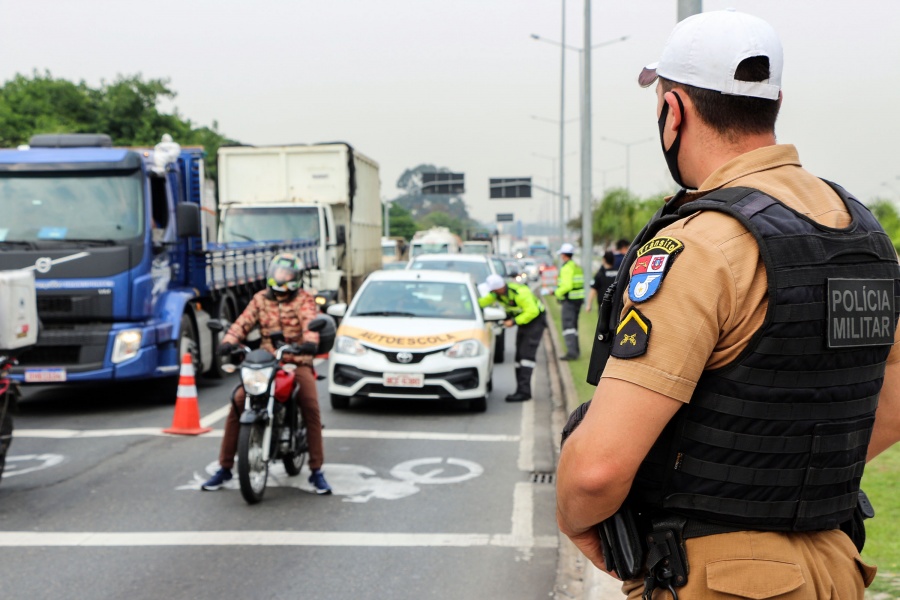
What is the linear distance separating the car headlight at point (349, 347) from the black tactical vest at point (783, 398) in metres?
10.2

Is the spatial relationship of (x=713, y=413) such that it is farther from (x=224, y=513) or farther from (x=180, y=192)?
(x=180, y=192)

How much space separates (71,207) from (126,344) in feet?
5.77

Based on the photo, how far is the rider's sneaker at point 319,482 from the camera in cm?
808

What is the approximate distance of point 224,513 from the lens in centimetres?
743

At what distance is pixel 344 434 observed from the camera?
10773mm

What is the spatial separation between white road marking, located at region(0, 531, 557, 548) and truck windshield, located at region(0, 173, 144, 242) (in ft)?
19.3

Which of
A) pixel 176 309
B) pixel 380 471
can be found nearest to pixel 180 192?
pixel 176 309

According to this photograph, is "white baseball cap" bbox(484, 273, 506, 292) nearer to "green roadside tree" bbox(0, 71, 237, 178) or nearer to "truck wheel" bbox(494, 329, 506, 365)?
"truck wheel" bbox(494, 329, 506, 365)

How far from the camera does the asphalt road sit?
5895 mm

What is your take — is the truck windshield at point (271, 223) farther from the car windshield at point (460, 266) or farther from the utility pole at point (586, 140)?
the utility pole at point (586, 140)

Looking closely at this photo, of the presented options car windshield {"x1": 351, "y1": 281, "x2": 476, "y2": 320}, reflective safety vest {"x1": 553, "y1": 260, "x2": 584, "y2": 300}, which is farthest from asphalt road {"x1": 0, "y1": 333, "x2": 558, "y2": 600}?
reflective safety vest {"x1": 553, "y1": 260, "x2": 584, "y2": 300}

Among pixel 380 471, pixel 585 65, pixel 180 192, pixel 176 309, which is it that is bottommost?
pixel 380 471

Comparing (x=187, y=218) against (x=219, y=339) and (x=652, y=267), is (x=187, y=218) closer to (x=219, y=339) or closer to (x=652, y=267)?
(x=219, y=339)

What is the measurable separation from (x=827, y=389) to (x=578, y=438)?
50 centimetres
